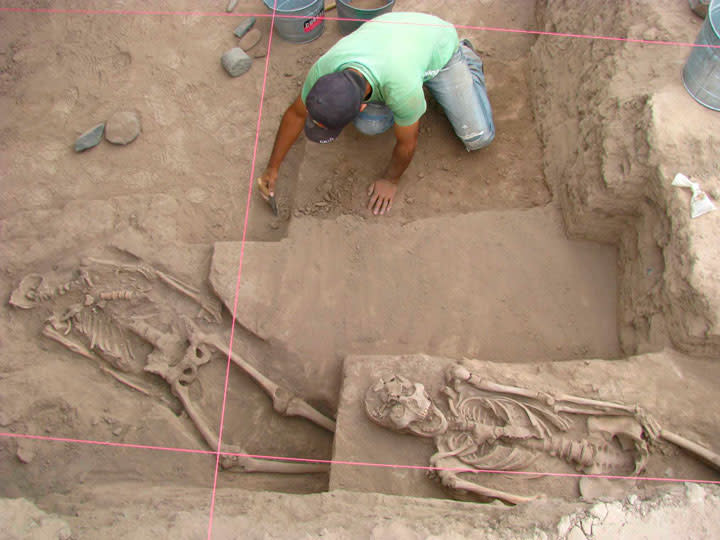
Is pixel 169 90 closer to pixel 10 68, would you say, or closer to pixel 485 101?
pixel 10 68

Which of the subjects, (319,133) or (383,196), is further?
(383,196)

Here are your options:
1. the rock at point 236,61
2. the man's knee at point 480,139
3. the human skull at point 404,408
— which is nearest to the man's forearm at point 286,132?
the man's knee at point 480,139

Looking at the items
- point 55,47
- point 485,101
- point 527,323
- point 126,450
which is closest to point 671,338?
point 527,323

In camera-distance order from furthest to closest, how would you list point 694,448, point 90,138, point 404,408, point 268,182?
point 90,138
point 268,182
point 404,408
point 694,448

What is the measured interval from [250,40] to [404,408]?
3.47 metres

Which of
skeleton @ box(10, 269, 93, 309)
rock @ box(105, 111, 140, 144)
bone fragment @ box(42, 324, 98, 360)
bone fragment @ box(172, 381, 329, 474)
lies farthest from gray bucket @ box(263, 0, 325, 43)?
bone fragment @ box(172, 381, 329, 474)

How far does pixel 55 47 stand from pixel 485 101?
3.64 meters

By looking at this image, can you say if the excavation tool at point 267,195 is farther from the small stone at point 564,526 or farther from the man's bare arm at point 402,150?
the small stone at point 564,526

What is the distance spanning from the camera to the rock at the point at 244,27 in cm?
444

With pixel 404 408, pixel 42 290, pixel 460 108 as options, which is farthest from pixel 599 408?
pixel 42 290

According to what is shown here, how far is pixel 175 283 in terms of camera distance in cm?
306

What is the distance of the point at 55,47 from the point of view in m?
4.43

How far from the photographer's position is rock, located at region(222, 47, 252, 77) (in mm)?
4246

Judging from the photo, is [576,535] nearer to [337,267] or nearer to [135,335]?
[337,267]
